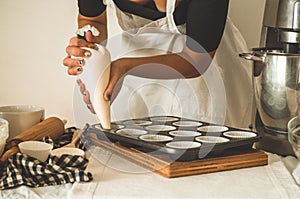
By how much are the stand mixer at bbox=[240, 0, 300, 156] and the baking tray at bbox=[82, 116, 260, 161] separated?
9cm

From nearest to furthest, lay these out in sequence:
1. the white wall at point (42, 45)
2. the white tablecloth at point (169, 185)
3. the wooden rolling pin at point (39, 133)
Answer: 1. the white tablecloth at point (169, 185)
2. the wooden rolling pin at point (39, 133)
3. the white wall at point (42, 45)

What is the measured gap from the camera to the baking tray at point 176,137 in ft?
2.71

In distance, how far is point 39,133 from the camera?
3.02ft

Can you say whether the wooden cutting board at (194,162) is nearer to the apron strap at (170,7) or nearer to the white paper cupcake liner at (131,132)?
the white paper cupcake liner at (131,132)

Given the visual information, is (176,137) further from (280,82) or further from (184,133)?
(280,82)

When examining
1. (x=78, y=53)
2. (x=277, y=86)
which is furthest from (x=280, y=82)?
(x=78, y=53)

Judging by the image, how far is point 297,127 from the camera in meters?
0.88

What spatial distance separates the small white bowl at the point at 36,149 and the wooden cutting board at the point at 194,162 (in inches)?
5.4

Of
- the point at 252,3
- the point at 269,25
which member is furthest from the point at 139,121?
the point at 252,3

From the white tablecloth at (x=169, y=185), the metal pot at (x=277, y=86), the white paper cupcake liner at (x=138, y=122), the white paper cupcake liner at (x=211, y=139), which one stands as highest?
the metal pot at (x=277, y=86)

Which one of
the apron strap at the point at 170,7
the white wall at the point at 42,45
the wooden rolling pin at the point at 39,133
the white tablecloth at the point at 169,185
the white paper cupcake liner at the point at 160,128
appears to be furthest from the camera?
the white wall at the point at 42,45

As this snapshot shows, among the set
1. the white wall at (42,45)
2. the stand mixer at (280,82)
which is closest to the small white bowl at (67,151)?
the stand mixer at (280,82)

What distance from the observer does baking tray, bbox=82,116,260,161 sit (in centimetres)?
83

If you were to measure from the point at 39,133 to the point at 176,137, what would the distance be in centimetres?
24
